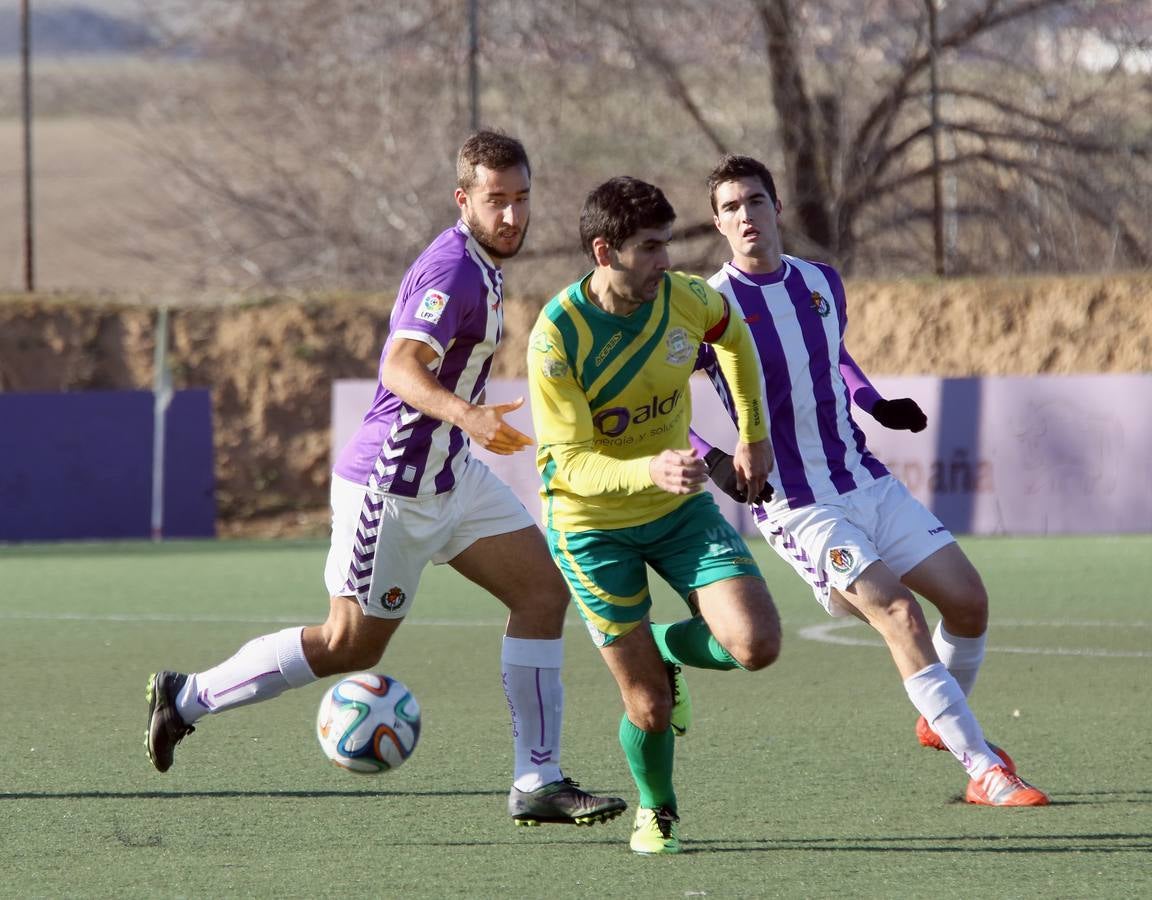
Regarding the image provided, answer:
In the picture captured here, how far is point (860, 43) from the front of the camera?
78.9ft

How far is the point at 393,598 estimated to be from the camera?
18.8 feet

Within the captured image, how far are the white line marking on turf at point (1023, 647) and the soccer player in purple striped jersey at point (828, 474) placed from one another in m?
3.25

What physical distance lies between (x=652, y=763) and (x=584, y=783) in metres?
0.97

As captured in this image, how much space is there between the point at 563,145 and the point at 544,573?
65.2 feet

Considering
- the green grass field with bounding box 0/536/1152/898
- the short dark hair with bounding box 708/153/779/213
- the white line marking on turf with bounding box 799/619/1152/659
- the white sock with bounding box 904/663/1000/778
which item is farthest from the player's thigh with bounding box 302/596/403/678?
the white line marking on turf with bounding box 799/619/1152/659

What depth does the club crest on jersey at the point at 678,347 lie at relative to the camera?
17.5 feet

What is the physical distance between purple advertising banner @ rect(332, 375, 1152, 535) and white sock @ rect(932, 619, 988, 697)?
9.47 meters

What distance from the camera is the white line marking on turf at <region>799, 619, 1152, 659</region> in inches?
376

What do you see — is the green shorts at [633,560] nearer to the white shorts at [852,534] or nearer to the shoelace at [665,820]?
the shoelace at [665,820]

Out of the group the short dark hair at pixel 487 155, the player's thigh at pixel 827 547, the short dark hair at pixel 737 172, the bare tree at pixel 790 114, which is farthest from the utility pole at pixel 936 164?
the short dark hair at pixel 487 155

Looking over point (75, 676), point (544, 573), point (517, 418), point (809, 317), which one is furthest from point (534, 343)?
point (517, 418)

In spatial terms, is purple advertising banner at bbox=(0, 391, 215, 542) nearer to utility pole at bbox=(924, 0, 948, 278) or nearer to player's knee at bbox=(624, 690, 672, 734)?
utility pole at bbox=(924, 0, 948, 278)

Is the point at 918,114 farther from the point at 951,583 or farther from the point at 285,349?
the point at 951,583

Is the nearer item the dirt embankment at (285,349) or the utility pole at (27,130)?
the dirt embankment at (285,349)
